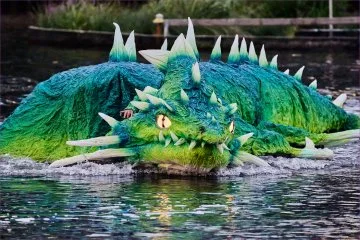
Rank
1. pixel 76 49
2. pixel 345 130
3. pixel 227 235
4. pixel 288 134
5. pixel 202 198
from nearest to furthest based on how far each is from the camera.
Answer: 1. pixel 227 235
2. pixel 202 198
3. pixel 288 134
4. pixel 345 130
5. pixel 76 49

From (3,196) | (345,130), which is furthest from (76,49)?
(3,196)

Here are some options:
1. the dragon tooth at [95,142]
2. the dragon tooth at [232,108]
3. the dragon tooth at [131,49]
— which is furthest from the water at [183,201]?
the dragon tooth at [131,49]

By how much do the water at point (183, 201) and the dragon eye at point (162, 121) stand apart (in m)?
0.51

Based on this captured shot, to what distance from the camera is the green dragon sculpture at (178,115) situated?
13.9 metres

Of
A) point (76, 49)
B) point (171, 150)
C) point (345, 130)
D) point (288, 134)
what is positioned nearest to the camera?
point (171, 150)

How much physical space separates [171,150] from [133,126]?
0.56 meters

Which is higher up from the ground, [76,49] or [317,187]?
[76,49]

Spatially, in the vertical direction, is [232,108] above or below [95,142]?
above

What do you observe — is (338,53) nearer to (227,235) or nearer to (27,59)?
(27,59)

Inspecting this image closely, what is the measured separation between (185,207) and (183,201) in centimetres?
35

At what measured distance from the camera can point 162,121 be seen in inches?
545

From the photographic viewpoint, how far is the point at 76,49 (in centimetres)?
3212

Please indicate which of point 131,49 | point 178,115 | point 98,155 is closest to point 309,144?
point 131,49

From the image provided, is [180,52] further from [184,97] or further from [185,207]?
[185,207]
